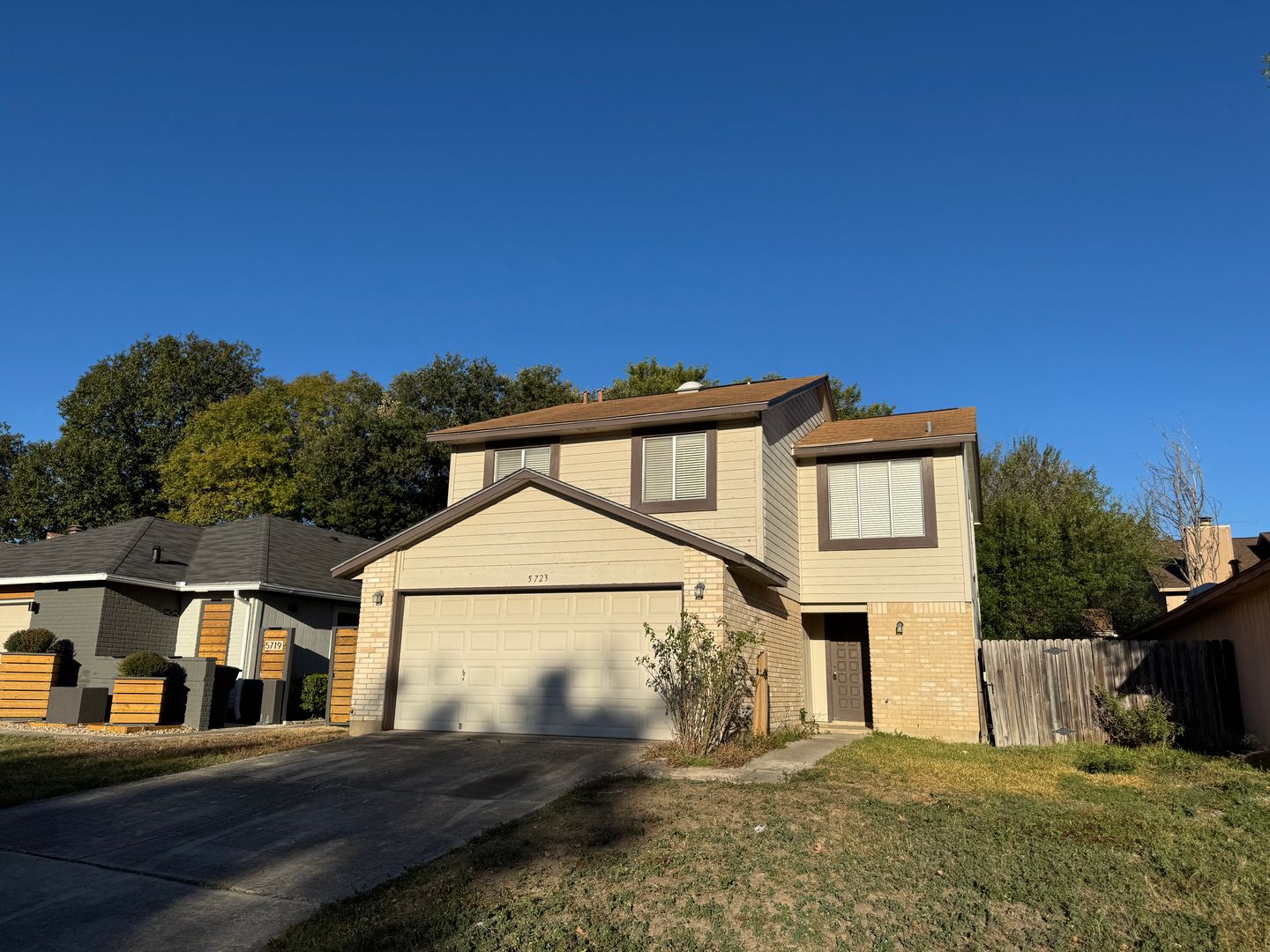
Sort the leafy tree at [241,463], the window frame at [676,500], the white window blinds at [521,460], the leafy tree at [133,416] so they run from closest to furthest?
the window frame at [676,500] → the white window blinds at [521,460] → the leafy tree at [241,463] → the leafy tree at [133,416]

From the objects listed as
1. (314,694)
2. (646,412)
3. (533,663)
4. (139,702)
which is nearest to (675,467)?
(646,412)

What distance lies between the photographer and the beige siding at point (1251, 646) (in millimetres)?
11336

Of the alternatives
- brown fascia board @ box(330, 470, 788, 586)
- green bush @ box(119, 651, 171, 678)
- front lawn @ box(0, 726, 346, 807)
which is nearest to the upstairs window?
brown fascia board @ box(330, 470, 788, 586)

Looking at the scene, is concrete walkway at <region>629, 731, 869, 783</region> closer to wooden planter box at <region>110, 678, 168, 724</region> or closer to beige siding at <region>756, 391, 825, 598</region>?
beige siding at <region>756, 391, 825, 598</region>

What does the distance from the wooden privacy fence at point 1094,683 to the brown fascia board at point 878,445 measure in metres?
3.80

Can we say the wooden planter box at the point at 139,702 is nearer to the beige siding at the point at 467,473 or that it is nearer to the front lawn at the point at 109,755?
the front lawn at the point at 109,755

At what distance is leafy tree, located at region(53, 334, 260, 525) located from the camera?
129 ft

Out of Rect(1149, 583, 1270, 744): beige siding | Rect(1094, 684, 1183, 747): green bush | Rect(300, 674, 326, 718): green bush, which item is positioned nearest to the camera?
Rect(1149, 583, 1270, 744): beige siding

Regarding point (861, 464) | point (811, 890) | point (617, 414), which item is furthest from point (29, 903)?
point (861, 464)

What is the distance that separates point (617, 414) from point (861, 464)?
501 cm

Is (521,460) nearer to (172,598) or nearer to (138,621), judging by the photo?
(172,598)

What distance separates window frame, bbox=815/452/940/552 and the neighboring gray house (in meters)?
11.3

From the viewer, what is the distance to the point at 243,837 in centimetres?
726

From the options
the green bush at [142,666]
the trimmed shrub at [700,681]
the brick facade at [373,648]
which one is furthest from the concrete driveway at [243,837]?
the green bush at [142,666]
